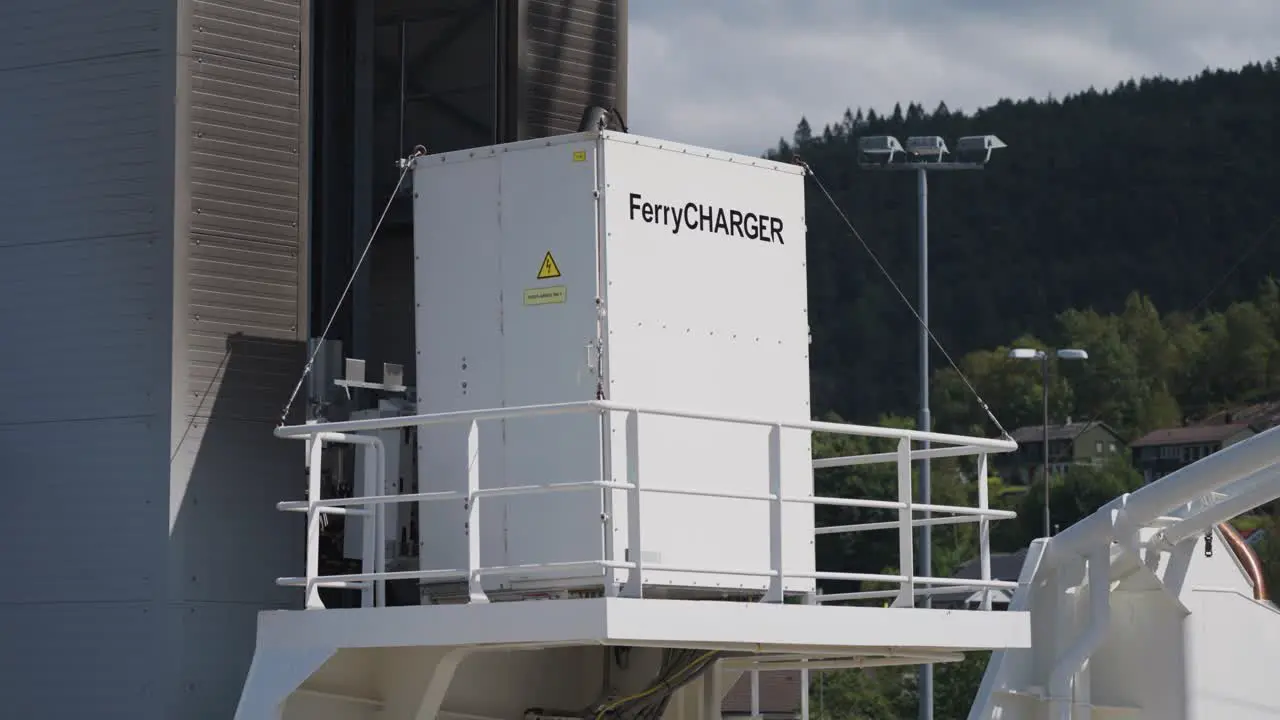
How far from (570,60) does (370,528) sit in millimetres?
4862

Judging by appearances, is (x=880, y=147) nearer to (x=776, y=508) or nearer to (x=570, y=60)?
(x=570, y=60)

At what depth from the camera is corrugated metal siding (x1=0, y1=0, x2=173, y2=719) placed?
1165cm

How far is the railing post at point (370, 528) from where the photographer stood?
11055mm

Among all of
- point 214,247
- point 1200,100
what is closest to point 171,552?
point 214,247

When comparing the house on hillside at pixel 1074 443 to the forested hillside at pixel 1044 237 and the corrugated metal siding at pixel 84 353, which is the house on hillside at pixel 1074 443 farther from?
the corrugated metal siding at pixel 84 353

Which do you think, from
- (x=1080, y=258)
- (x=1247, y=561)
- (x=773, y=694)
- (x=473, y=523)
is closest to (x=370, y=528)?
(x=473, y=523)

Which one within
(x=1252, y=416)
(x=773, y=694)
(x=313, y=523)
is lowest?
(x=773, y=694)

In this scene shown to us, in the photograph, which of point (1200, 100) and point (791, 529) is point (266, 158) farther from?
point (1200, 100)

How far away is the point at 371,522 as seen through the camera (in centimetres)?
1120

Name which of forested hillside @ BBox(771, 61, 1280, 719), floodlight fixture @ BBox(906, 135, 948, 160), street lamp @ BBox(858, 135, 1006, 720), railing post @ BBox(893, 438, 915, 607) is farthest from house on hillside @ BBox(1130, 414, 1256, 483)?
railing post @ BBox(893, 438, 915, 607)

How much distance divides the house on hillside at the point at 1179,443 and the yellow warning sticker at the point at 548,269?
416 ft

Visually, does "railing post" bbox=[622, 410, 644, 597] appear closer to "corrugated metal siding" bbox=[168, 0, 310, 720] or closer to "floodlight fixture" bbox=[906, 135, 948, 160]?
"corrugated metal siding" bbox=[168, 0, 310, 720]

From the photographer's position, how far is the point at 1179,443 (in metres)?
138

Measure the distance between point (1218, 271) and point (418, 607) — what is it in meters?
166
